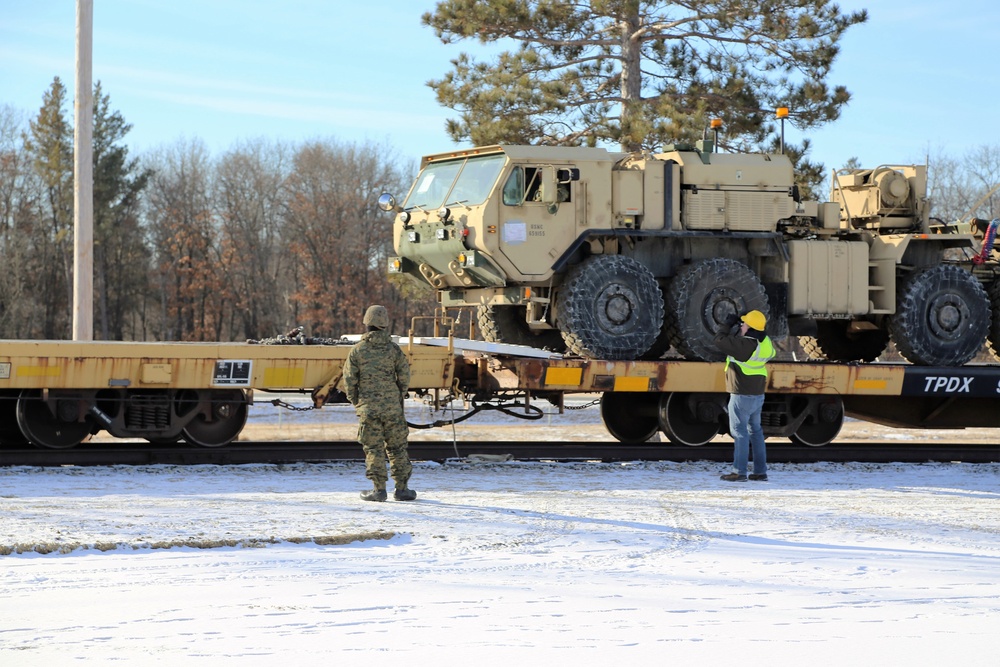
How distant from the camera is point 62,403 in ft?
40.5

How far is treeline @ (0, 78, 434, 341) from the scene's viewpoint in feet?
186

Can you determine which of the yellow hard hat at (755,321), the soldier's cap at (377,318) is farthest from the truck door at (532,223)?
the soldier's cap at (377,318)

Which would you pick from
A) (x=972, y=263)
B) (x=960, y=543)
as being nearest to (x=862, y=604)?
(x=960, y=543)

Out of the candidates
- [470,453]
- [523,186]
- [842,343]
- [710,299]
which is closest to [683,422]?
[710,299]

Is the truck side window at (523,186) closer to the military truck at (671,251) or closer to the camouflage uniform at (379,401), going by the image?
the military truck at (671,251)

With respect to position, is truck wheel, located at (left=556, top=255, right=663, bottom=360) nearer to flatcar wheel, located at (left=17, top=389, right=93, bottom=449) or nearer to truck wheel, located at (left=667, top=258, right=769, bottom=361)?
truck wheel, located at (left=667, top=258, right=769, bottom=361)

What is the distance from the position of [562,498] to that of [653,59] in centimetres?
1740

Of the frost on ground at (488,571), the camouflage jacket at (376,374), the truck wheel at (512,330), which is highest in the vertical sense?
the truck wheel at (512,330)

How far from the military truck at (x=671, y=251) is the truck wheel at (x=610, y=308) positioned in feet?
0.05

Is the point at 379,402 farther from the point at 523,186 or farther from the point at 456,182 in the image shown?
the point at 456,182

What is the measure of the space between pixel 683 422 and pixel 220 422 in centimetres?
512

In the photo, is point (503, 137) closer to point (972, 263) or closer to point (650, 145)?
point (650, 145)

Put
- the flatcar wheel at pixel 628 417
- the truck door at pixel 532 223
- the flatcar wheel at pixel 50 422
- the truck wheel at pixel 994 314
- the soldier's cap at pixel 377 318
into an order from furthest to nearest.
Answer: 1. the truck wheel at pixel 994 314
2. the flatcar wheel at pixel 628 417
3. the truck door at pixel 532 223
4. the flatcar wheel at pixel 50 422
5. the soldier's cap at pixel 377 318

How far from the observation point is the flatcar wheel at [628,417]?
15.0m
